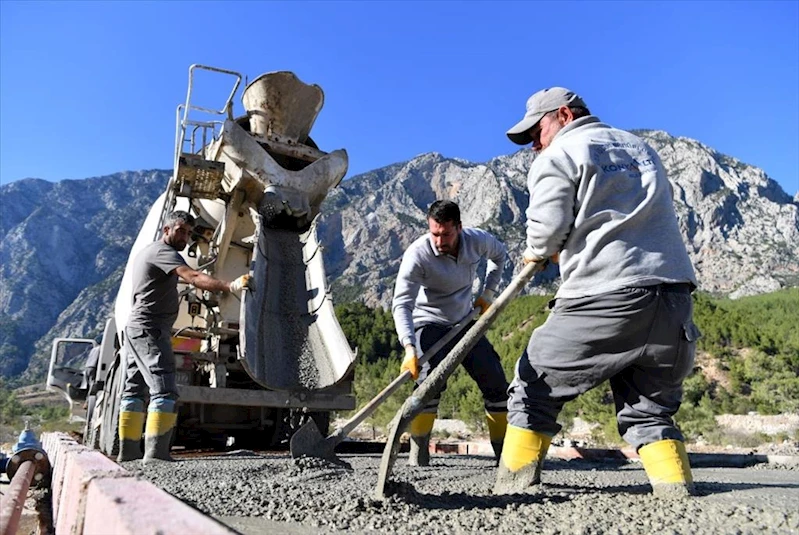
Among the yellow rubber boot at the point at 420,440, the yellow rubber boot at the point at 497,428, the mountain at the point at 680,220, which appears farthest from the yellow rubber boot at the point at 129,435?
the mountain at the point at 680,220

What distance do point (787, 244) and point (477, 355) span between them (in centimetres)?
9727

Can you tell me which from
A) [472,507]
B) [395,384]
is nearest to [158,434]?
[395,384]

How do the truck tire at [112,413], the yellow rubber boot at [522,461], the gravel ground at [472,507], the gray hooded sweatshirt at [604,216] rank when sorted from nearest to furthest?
the gravel ground at [472,507]
the gray hooded sweatshirt at [604,216]
the yellow rubber boot at [522,461]
the truck tire at [112,413]

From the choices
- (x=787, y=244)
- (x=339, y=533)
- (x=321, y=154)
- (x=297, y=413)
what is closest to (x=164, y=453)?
(x=297, y=413)

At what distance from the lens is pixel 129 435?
395 centimetres

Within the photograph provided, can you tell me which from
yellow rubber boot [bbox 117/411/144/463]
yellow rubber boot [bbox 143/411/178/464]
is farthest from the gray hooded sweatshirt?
yellow rubber boot [bbox 117/411/144/463]

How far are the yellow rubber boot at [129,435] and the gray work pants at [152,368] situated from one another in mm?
113

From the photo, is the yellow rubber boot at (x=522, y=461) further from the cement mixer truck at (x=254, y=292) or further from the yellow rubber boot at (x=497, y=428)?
the cement mixer truck at (x=254, y=292)

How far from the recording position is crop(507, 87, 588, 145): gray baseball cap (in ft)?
8.29

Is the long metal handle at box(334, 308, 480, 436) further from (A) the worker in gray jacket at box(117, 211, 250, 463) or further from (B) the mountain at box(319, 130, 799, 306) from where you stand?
(B) the mountain at box(319, 130, 799, 306)

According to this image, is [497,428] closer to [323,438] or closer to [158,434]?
[323,438]

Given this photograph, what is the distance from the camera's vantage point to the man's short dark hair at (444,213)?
398 cm

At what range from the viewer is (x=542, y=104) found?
2.56m

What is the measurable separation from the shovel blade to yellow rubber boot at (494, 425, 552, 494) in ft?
4.66
